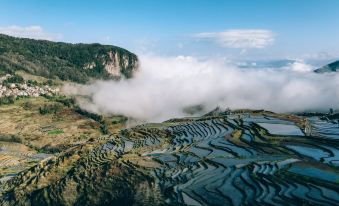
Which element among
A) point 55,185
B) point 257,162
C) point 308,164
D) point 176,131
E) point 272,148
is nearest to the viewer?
point 308,164

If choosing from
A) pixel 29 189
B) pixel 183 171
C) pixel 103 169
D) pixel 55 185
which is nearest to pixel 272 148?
pixel 183 171

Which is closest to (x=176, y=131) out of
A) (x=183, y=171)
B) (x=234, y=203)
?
(x=183, y=171)

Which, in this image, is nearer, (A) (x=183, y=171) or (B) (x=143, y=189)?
(B) (x=143, y=189)

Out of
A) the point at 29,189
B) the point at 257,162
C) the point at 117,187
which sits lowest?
the point at 29,189

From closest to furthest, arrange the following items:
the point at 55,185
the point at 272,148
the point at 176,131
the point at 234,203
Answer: the point at 234,203, the point at 272,148, the point at 55,185, the point at 176,131

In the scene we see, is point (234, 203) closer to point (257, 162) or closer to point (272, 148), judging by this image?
point (257, 162)

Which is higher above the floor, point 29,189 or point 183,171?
point 183,171
